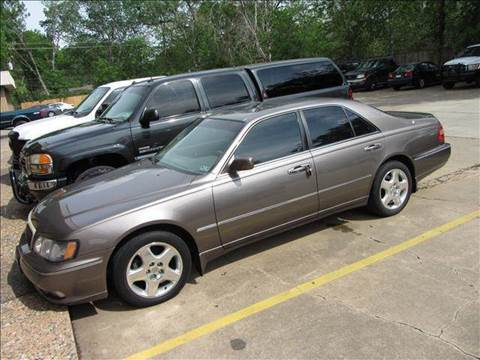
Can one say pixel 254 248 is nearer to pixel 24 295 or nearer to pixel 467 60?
pixel 24 295

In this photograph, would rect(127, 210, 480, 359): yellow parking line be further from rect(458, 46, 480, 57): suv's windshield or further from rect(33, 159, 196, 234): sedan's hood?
rect(458, 46, 480, 57): suv's windshield

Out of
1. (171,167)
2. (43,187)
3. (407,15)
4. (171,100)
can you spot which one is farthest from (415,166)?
(407,15)

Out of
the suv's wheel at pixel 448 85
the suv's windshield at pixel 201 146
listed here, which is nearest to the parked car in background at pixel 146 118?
the suv's windshield at pixel 201 146

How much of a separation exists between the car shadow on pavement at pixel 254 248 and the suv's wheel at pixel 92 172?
2320 mm

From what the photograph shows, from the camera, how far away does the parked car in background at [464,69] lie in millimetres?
18688

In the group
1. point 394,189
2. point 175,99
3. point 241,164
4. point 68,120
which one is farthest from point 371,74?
point 241,164

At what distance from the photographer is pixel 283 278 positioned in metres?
4.17

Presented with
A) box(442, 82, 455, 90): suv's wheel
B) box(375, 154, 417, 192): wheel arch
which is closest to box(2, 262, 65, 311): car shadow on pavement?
box(375, 154, 417, 192): wheel arch

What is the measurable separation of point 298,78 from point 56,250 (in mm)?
5305

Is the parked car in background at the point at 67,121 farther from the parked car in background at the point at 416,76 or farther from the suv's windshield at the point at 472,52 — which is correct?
the parked car in background at the point at 416,76

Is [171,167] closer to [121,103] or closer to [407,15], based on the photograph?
[121,103]

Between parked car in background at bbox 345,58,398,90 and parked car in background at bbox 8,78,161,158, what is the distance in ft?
58.3

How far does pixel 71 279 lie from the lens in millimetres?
3549

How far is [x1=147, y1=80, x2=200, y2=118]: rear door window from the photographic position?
21.9ft
